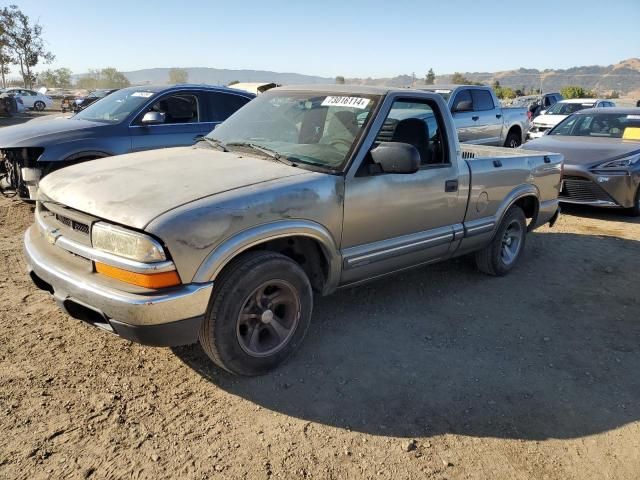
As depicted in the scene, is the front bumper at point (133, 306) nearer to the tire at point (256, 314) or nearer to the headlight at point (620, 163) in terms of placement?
the tire at point (256, 314)

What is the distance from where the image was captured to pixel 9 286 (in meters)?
4.30

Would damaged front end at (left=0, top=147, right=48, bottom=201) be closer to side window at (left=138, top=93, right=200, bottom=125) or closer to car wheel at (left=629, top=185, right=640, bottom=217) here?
side window at (left=138, top=93, right=200, bottom=125)

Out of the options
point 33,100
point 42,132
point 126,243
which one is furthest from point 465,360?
point 33,100

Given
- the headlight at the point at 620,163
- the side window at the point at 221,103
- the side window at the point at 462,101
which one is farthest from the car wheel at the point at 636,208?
the side window at the point at 221,103

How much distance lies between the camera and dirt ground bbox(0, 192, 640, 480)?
8.30 feet

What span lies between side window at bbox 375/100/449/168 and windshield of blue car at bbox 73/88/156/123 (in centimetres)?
404

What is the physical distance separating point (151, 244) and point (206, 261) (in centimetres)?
31

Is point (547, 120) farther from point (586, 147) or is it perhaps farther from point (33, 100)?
point (33, 100)

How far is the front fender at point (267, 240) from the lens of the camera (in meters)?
2.74

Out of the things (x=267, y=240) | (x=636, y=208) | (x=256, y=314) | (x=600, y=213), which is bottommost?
(x=600, y=213)

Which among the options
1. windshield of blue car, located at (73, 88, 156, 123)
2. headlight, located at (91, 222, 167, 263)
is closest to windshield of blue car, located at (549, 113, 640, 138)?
windshield of blue car, located at (73, 88, 156, 123)

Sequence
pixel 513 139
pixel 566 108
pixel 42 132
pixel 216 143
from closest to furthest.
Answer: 1. pixel 216 143
2. pixel 42 132
3. pixel 513 139
4. pixel 566 108

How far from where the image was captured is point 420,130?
13.8 ft

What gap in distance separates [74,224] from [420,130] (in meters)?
2.73
